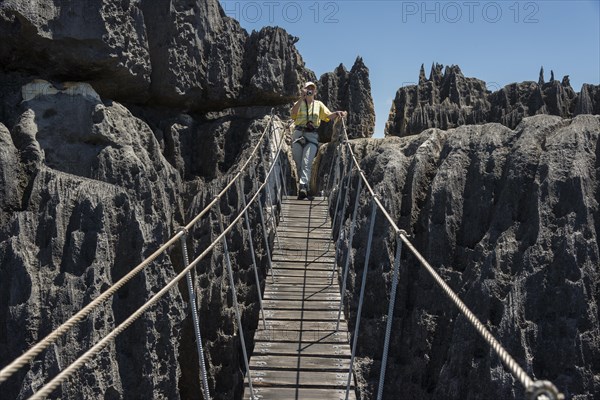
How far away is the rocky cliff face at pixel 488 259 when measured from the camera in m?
6.53

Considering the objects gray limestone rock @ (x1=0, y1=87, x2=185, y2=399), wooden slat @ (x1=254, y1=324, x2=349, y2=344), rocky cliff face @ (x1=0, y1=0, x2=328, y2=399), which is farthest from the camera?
rocky cliff face @ (x1=0, y1=0, x2=328, y2=399)

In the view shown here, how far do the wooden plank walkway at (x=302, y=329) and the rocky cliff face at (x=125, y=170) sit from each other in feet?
4.85

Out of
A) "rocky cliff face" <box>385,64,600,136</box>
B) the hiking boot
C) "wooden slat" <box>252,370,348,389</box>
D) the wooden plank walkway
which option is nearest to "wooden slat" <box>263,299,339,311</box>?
the wooden plank walkway

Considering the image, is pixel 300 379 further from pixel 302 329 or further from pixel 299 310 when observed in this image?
pixel 299 310

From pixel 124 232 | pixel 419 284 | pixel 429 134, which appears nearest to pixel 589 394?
pixel 419 284

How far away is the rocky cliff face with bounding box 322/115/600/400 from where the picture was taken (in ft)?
21.4

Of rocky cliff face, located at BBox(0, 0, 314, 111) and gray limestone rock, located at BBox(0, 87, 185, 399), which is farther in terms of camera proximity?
rocky cliff face, located at BBox(0, 0, 314, 111)

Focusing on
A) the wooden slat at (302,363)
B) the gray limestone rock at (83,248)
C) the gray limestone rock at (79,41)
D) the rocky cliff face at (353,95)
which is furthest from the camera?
the rocky cliff face at (353,95)

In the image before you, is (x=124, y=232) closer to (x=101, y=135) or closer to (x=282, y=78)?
(x=101, y=135)

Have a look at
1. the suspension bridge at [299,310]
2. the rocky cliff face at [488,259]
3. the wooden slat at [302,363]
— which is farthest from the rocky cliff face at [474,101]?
the wooden slat at [302,363]

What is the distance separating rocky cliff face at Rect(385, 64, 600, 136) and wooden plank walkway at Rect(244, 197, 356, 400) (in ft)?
17.1

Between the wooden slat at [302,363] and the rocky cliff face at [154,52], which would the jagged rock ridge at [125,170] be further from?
the wooden slat at [302,363]

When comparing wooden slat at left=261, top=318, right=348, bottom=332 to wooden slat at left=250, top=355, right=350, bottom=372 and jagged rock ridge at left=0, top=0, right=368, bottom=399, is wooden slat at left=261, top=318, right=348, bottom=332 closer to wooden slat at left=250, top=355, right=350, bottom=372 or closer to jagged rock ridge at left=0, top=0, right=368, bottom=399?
wooden slat at left=250, top=355, right=350, bottom=372

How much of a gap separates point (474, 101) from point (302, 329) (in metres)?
16.1
